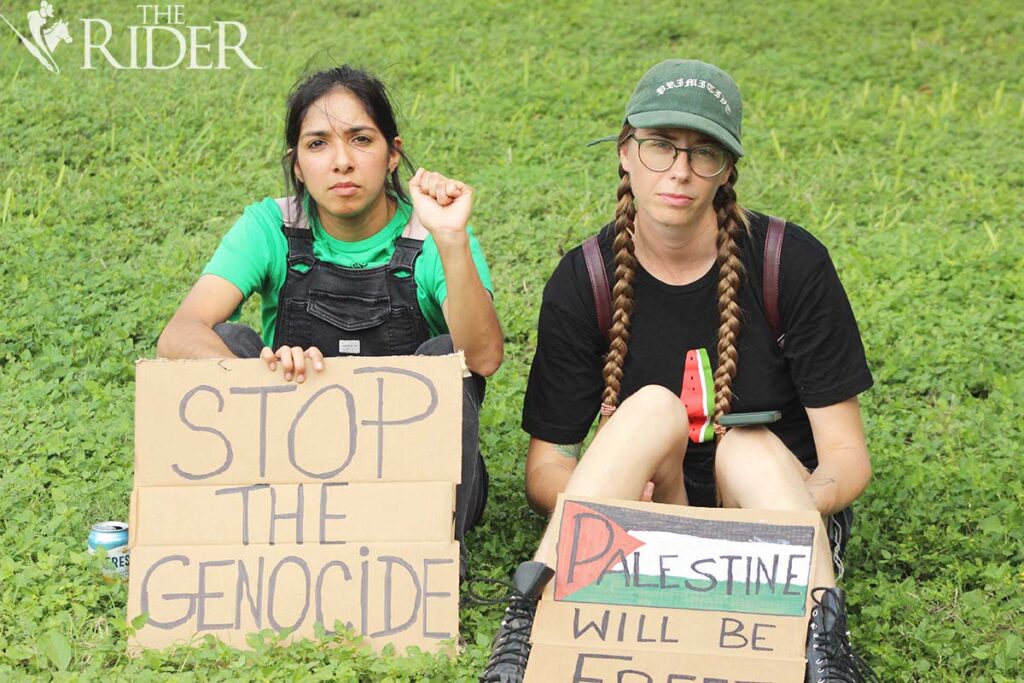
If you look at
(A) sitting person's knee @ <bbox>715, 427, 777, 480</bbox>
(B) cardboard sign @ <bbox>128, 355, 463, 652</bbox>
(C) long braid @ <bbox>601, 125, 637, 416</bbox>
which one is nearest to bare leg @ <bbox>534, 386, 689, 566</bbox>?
(A) sitting person's knee @ <bbox>715, 427, 777, 480</bbox>

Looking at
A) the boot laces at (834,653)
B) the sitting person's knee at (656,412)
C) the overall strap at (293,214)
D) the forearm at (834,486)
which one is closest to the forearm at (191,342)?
the overall strap at (293,214)

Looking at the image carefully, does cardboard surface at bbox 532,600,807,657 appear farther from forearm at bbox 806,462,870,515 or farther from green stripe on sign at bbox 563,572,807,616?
forearm at bbox 806,462,870,515

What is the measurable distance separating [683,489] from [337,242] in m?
1.27

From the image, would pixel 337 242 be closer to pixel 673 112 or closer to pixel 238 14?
pixel 673 112

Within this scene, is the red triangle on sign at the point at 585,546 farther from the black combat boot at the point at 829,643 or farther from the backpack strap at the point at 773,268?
the backpack strap at the point at 773,268

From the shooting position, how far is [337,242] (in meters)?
4.04

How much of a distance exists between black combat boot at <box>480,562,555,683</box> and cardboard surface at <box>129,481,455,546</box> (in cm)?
31

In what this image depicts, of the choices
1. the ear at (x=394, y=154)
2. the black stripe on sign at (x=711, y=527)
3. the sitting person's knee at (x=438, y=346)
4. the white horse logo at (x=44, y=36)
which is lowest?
the black stripe on sign at (x=711, y=527)

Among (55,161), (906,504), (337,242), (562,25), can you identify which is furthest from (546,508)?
(562,25)

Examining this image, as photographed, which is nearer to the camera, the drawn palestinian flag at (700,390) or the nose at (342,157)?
the drawn palestinian flag at (700,390)

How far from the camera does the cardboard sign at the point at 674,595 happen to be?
314 centimetres

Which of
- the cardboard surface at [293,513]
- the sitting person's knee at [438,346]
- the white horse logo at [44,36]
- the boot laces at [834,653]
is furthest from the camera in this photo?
the white horse logo at [44,36]

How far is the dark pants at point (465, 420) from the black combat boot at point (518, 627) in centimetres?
41

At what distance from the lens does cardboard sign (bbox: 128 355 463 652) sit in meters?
3.40
